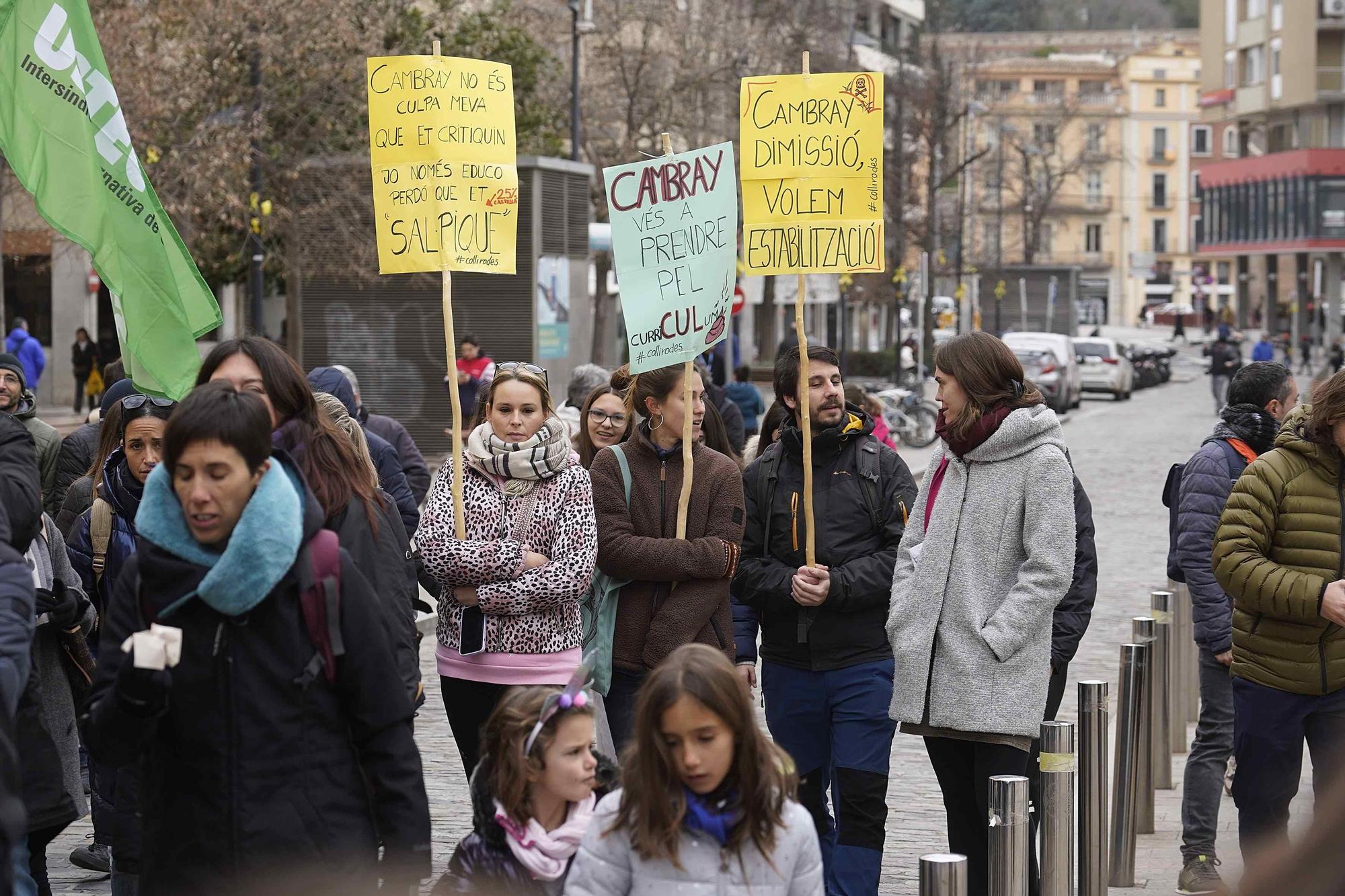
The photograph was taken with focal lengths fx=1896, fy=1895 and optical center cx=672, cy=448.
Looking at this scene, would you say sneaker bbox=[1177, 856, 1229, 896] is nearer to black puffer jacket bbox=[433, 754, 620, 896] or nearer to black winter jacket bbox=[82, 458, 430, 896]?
black puffer jacket bbox=[433, 754, 620, 896]

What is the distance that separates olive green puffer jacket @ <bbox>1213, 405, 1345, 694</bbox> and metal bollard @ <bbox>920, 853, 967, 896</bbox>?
1.49 meters

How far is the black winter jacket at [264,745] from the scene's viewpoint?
145 inches

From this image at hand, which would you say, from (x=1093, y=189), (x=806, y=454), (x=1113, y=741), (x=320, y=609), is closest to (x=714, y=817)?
(x=320, y=609)

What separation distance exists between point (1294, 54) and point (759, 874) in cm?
8265

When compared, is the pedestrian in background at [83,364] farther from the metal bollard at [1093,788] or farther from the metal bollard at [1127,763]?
the metal bollard at [1093,788]

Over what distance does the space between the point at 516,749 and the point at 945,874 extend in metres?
1.24

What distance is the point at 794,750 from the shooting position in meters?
6.33

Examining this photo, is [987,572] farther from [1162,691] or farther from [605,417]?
[1162,691]

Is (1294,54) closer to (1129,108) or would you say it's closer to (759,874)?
(1129,108)

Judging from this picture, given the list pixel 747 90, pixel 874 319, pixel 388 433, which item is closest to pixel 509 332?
pixel 388 433

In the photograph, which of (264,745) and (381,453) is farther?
(381,453)

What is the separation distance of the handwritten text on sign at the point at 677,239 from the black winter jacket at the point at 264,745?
3.30 metres

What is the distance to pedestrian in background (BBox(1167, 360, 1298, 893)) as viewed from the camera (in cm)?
692

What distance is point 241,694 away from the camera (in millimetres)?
3676
